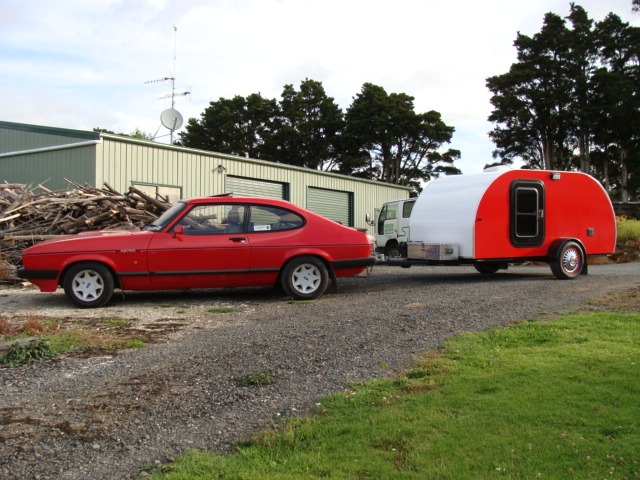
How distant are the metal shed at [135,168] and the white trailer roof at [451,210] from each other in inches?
311

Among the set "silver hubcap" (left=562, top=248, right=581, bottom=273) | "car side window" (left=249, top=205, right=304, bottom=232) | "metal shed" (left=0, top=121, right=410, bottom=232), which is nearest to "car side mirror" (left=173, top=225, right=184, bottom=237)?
"car side window" (left=249, top=205, right=304, bottom=232)

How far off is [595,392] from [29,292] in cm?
897

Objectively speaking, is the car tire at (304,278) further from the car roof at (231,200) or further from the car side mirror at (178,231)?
the car side mirror at (178,231)

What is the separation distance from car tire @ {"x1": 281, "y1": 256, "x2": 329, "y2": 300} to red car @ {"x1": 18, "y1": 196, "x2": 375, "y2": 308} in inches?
0.6

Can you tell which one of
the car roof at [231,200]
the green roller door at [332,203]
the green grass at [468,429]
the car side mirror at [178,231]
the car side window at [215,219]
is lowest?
the green grass at [468,429]

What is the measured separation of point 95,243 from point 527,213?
781cm

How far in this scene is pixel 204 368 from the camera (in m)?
4.97

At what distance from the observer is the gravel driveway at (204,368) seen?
351 cm

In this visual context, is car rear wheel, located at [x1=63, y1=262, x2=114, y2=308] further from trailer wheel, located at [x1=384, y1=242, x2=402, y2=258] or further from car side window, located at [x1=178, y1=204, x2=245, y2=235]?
trailer wheel, located at [x1=384, y1=242, x2=402, y2=258]

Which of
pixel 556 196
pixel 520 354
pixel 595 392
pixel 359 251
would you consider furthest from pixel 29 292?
pixel 556 196

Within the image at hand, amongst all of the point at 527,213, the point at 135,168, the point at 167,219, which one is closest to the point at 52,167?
the point at 135,168

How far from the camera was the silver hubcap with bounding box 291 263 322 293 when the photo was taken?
8.91m

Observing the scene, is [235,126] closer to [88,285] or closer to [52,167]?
[52,167]

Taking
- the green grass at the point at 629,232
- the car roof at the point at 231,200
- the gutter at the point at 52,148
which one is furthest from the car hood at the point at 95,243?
the green grass at the point at 629,232
